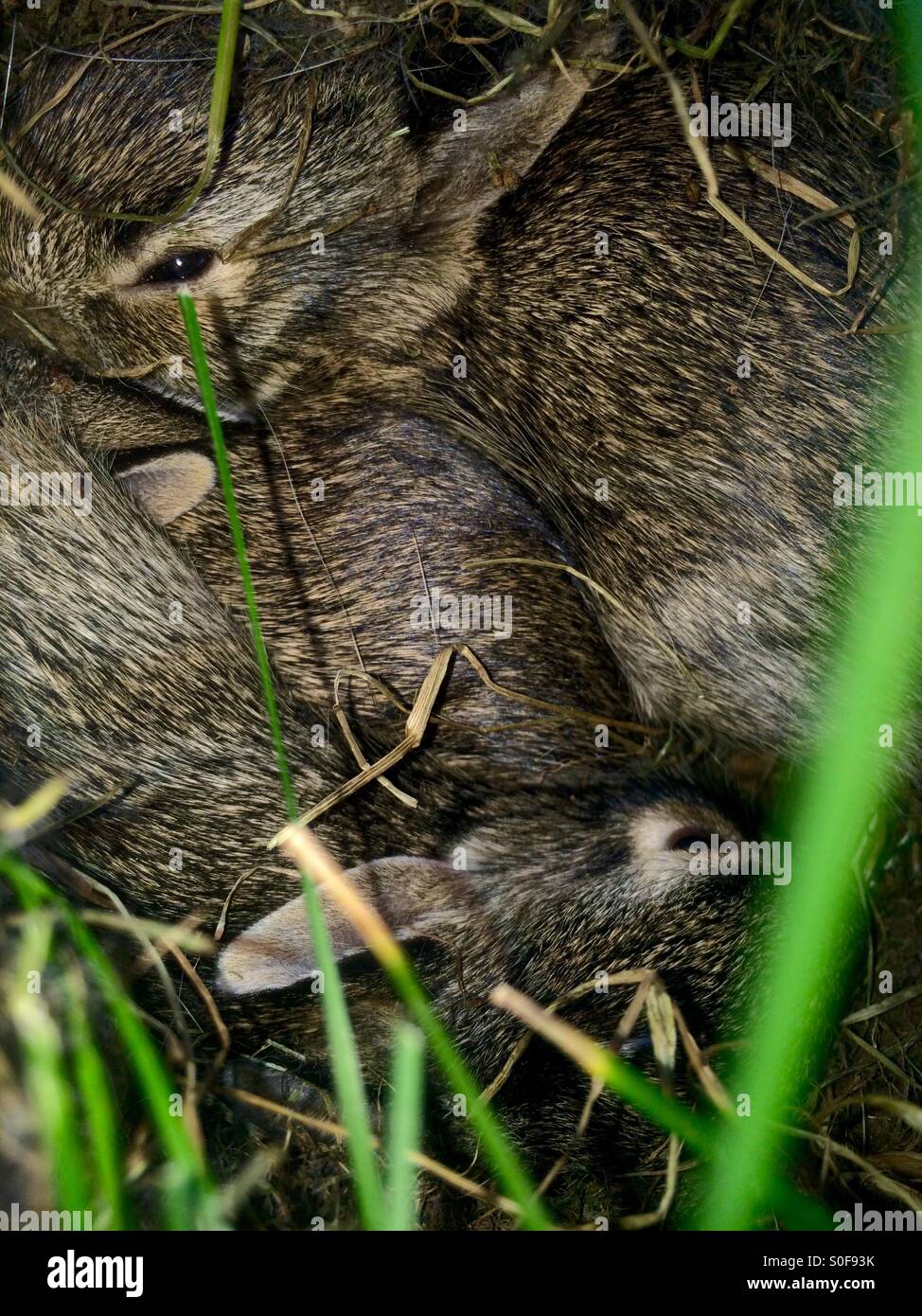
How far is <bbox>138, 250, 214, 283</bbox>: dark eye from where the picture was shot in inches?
157

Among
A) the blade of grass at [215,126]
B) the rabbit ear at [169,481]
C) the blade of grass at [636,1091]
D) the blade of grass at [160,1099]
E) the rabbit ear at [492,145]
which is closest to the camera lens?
the blade of grass at [636,1091]

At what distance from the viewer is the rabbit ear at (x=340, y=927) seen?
3.56 meters

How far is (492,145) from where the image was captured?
160 inches

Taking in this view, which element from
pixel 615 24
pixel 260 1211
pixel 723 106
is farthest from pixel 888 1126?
pixel 615 24

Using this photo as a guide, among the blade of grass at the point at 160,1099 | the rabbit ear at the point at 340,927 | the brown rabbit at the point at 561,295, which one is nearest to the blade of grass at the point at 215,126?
the brown rabbit at the point at 561,295

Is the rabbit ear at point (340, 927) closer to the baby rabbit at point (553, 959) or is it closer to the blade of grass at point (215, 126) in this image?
the baby rabbit at point (553, 959)

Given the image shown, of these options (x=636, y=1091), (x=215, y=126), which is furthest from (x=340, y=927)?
(x=215, y=126)

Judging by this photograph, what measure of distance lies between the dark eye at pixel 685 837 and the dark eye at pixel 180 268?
254cm

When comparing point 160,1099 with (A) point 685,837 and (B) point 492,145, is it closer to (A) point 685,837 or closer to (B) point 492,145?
(A) point 685,837

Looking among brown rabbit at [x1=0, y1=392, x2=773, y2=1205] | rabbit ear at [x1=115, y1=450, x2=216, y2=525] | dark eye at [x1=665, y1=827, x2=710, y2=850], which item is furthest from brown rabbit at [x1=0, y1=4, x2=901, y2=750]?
brown rabbit at [x1=0, y1=392, x2=773, y2=1205]

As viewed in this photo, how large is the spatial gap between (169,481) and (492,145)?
63.9 inches

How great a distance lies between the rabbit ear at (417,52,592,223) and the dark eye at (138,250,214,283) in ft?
2.60

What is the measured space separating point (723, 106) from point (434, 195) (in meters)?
1.03

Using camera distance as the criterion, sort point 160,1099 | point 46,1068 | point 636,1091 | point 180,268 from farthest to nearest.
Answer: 1. point 180,268
2. point 46,1068
3. point 160,1099
4. point 636,1091
